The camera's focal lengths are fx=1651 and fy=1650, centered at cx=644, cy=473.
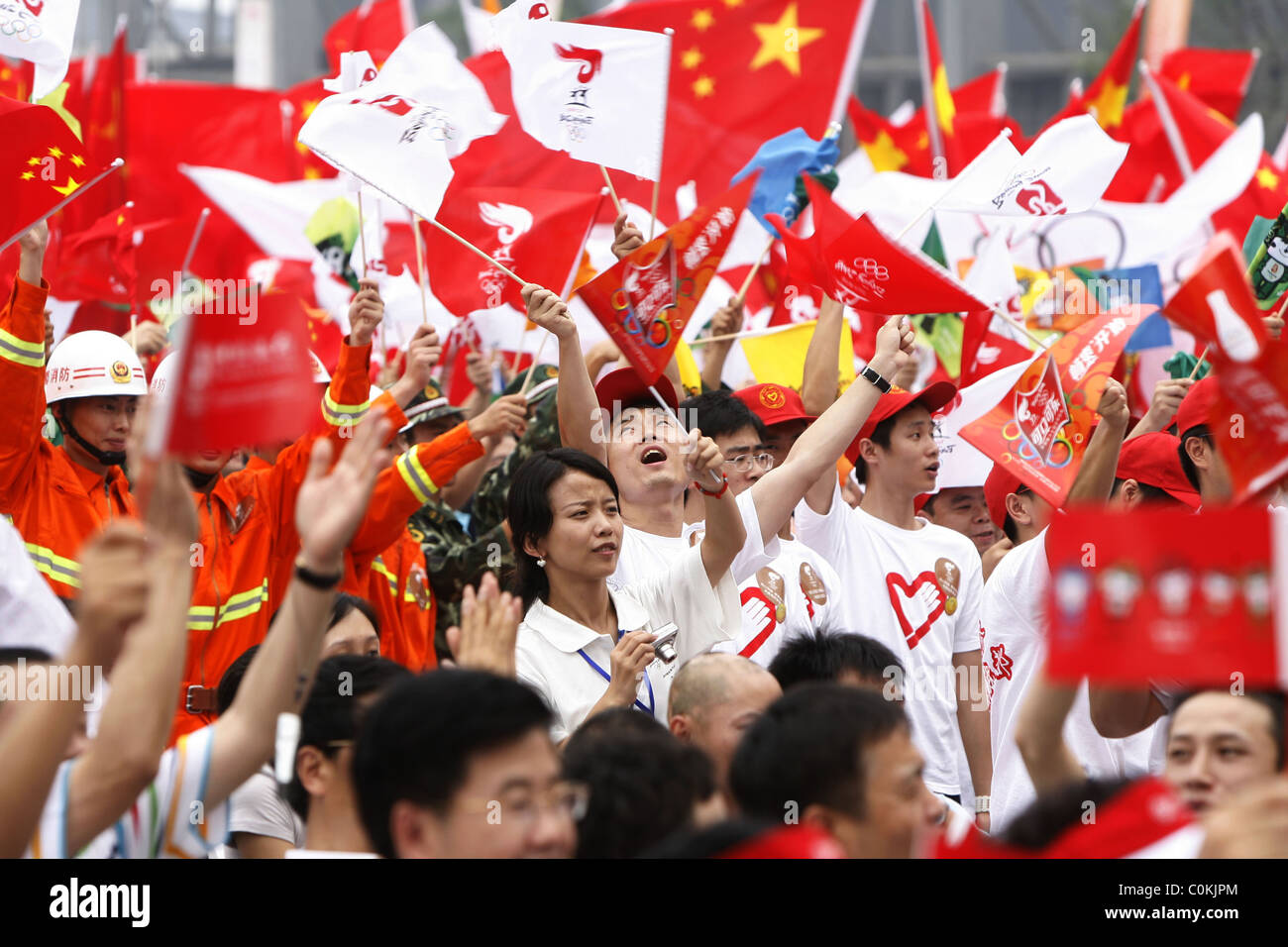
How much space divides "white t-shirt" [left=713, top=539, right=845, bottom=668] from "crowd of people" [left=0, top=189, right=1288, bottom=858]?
13mm

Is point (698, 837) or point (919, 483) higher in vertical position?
point (919, 483)

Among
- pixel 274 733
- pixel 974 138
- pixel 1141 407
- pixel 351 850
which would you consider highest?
pixel 974 138

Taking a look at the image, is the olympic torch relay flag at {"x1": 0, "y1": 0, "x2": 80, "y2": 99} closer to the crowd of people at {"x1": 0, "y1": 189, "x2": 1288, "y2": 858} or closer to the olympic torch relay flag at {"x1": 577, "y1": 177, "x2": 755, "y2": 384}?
the crowd of people at {"x1": 0, "y1": 189, "x2": 1288, "y2": 858}

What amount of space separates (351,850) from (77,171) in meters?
2.80

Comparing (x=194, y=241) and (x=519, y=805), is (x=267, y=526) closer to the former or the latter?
(x=519, y=805)

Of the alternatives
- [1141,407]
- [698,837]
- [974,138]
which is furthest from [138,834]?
[974,138]

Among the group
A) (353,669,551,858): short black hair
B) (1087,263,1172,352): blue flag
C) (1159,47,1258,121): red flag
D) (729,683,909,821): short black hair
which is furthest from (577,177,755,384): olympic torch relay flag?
(1159,47,1258,121): red flag

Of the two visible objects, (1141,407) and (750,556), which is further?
(1141,407)

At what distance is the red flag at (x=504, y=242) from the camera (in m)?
6.14

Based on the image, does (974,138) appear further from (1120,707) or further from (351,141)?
(1120,707)

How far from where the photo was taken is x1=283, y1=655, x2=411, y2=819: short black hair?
132 inches

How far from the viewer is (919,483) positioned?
5.77m

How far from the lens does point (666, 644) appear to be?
4281 mm

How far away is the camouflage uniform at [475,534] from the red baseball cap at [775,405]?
78cm
